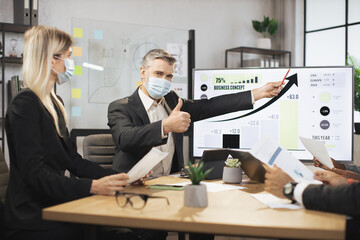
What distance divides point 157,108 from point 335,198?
1.60m

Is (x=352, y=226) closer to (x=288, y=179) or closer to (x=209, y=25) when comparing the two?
(x=288, y=179)

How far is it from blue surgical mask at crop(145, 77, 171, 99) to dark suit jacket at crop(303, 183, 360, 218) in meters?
1.41

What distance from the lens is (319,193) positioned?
140 cm

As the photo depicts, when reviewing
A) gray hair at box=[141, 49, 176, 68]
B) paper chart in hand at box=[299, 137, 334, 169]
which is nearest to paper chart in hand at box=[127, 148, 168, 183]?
paper chart in hand at box=[299, 137, 334, 169]

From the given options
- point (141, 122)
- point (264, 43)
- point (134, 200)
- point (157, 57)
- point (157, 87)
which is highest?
point (264, 43)

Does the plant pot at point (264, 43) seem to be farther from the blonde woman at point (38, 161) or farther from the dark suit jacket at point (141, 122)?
the blonde woman at point (38, 161)

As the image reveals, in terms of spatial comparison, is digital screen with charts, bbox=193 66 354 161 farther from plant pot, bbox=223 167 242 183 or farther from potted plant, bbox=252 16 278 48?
potted plant, bbox=252 16 278 48

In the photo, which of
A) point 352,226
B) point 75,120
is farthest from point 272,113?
point 75,120

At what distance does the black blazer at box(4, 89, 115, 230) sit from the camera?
1555 millimetres

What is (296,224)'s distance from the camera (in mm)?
1201

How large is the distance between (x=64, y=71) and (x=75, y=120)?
2.71m

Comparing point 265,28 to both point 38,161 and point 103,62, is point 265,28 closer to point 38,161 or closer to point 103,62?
point 103,62

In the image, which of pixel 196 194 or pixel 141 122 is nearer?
pixel 196 194

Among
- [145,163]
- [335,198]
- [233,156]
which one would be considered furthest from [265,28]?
[335,198]
